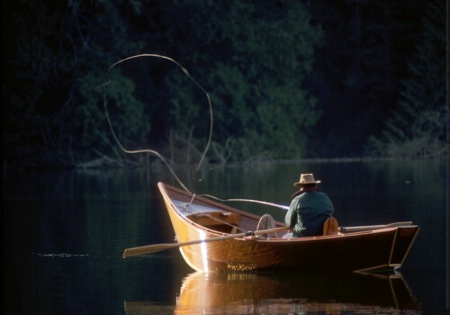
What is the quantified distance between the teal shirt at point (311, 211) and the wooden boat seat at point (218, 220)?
2406 mm

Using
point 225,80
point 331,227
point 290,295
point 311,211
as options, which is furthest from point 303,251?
point 225,80

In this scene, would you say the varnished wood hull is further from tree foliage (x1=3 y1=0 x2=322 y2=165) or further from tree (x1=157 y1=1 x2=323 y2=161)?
tree (x1=157 y1=1 x2=323 y2=161)

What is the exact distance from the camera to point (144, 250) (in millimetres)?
15875

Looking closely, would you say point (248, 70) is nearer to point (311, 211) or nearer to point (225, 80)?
point (225, 80)

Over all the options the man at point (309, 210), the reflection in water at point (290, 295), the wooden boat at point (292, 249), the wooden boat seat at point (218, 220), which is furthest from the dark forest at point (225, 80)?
the reflection in water at point (290, 295)

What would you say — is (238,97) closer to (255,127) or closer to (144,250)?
(255,127)

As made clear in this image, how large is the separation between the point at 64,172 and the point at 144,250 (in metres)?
27.3

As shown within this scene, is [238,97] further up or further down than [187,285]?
further up

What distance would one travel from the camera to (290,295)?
46.2 ft

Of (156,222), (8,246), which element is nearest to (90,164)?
(156,222)

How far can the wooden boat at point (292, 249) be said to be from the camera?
48.7 ft

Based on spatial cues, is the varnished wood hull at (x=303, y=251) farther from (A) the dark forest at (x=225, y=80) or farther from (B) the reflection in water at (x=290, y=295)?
(A) the dark forest at (x=225, y=80)

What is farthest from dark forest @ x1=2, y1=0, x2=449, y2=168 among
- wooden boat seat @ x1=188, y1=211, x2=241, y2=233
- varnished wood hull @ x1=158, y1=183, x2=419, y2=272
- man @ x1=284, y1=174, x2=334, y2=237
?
man @ x1=284, y1=174, x2=334, y2=237

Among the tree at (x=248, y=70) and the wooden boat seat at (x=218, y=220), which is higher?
the tree at (x=248, y=70)
